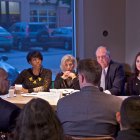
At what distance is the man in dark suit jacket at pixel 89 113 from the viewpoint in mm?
2750

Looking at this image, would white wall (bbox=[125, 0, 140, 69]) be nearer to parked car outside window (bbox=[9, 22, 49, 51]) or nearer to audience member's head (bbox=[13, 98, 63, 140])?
parked car outside window (bbox=[9, 22, 49, 51])

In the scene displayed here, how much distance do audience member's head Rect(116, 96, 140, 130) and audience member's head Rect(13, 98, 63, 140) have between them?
0.48 m

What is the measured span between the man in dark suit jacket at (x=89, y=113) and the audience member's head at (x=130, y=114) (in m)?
0.73

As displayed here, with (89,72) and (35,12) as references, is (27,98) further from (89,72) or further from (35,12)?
(35,12)

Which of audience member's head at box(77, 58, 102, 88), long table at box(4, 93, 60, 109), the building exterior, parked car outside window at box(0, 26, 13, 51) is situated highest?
the building exterior

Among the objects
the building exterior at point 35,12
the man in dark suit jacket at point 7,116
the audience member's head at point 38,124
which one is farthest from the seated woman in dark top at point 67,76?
the audience member's head at point 38,124

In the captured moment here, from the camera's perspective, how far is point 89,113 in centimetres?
276

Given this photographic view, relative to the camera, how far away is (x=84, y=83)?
3041mm

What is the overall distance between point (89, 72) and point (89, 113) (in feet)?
1.54

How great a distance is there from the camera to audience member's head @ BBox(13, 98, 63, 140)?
1.60 metres

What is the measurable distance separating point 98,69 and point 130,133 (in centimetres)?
126

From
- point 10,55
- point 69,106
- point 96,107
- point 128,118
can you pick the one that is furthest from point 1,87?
point 10,55

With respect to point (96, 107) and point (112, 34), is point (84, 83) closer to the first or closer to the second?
point (96, 107)

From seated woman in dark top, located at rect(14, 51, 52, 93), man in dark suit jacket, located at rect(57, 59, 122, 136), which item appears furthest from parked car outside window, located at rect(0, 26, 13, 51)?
man in dark suit jacket, located at rect(57, 59, 122, 136)
